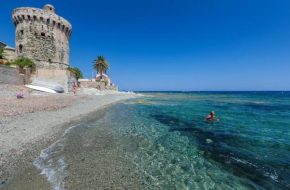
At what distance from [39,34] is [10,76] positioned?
16501mm

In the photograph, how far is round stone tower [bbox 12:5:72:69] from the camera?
27833mm

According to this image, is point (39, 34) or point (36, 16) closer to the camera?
point (36, 16)

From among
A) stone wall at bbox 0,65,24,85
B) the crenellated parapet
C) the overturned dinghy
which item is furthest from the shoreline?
the crenellated parapet

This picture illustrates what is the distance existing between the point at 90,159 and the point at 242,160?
15.6 ft

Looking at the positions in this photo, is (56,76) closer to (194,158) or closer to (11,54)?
(11,54)

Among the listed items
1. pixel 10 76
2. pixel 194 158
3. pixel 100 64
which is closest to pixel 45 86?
pixel 10 76

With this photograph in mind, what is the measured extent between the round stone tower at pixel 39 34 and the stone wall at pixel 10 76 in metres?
12.1

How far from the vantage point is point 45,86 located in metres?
20.0

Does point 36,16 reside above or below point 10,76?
above

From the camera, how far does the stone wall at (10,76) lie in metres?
16.1

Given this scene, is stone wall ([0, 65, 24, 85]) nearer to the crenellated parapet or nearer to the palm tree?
the crenellated parapet

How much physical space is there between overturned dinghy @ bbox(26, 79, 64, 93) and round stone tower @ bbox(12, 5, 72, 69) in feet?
38.4

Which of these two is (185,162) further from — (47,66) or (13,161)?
(47,66)

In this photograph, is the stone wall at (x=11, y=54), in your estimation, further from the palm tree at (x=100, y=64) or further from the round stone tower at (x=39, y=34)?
the palm tree at (x=100, y=64)
